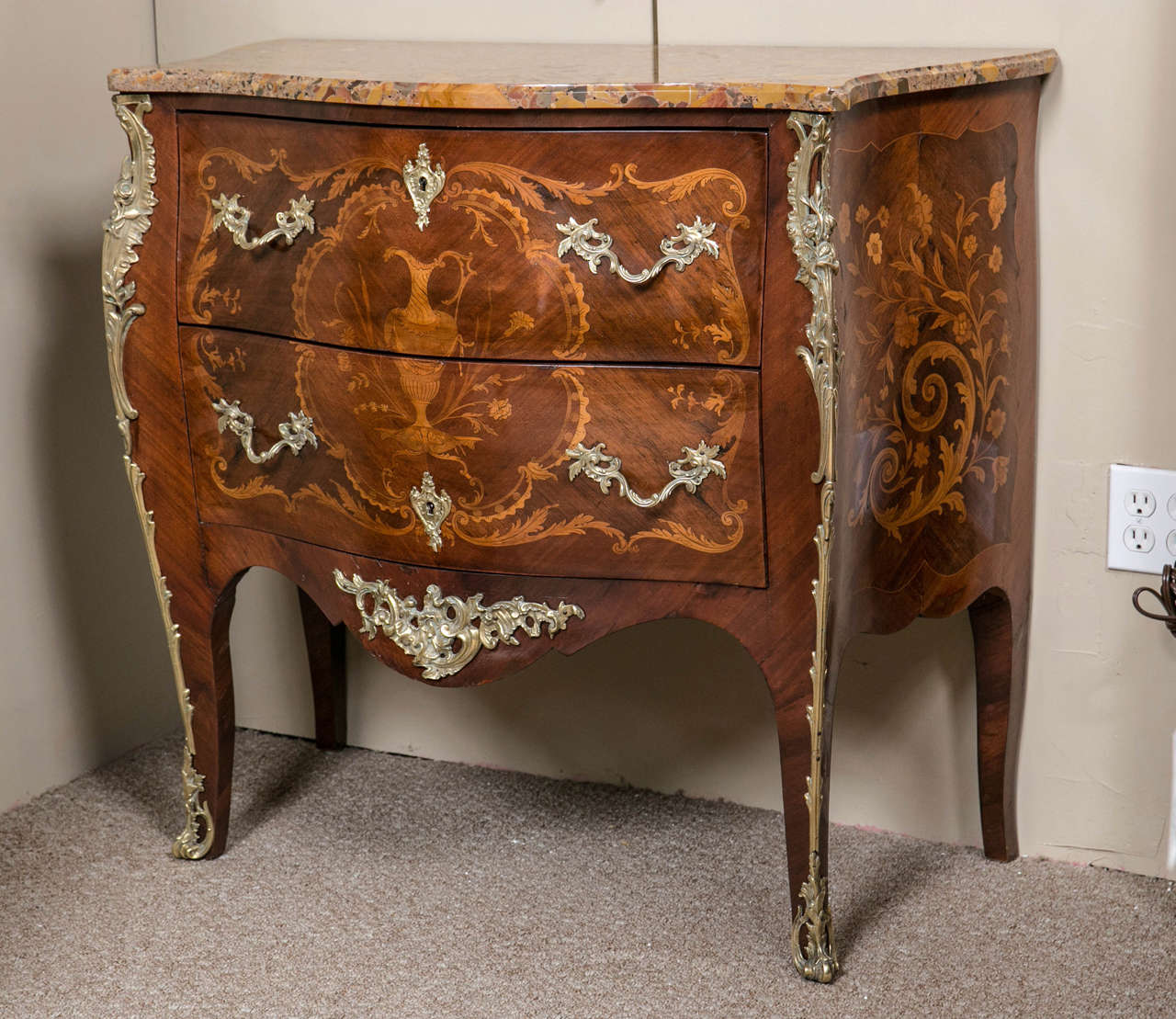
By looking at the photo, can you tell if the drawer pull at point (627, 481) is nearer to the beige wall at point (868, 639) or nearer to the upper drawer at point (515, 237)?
the upper drawer at point (515, 237)

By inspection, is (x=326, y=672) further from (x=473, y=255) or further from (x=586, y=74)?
(x=586, y=74)

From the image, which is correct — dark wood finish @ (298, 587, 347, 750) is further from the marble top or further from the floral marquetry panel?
the floral marquetry panel

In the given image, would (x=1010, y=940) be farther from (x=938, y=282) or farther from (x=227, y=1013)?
(x=227, y=1013)

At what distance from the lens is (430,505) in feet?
4.16

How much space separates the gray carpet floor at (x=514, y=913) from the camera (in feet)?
4.41

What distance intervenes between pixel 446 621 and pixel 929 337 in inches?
19.5

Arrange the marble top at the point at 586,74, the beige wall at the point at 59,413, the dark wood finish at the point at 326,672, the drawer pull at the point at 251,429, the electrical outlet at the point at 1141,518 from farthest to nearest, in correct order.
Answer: the dark wood finish at the point at 326,672, the beige wall at the point at 59,413, the electrical outlet at the point at 1141,518, the drawer pull at the point at 251,429, the marble top at the point at 586,74

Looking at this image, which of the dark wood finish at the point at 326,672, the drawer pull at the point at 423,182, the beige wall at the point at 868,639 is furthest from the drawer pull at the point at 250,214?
the dark wood finish at the point at 326,672

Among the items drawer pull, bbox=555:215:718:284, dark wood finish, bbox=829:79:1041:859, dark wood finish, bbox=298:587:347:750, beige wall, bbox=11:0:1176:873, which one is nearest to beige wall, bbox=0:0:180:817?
beige wall, bbox=11:0:1176:873

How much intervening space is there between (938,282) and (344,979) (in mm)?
841

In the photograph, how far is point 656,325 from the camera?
46.0 inches

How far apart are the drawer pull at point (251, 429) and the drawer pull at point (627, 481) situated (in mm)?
259

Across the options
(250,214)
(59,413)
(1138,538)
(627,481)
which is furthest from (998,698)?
(59,413)

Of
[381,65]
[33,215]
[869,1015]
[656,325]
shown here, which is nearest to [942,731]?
[869,1015]
